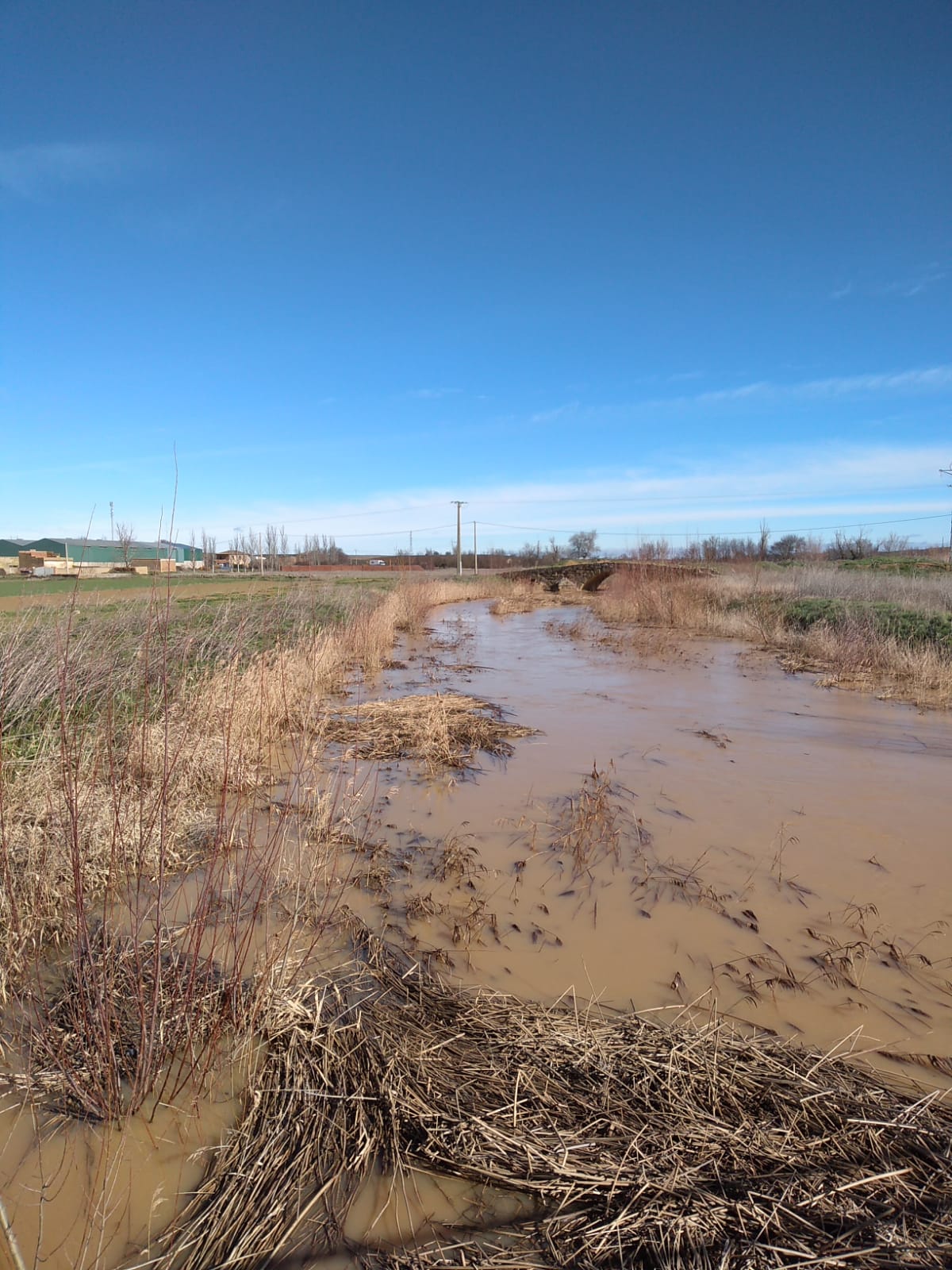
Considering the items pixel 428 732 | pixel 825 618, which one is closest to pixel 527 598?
pixel 825 618

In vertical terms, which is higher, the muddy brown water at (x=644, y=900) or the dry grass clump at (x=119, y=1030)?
the dry grass clump at (x=119, y=1030)

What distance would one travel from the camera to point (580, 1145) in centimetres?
227

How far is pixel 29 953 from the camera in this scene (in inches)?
135

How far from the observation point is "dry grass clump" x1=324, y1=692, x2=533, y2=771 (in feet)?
25.0

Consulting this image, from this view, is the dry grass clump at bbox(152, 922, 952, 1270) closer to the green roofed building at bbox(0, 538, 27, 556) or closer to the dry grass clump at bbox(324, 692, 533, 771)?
the dry grass clump at bbox(324, 692, 533, 771)

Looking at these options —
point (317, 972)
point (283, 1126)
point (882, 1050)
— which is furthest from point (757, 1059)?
point (317, 972)

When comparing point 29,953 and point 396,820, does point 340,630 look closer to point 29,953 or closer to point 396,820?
point 396,820

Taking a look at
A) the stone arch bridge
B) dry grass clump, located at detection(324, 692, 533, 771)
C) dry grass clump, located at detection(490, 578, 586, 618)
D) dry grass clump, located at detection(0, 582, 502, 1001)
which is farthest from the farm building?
the stone arch bridge

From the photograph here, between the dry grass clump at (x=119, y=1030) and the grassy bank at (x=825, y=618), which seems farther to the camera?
the grassy bank at (x=825, y=618)

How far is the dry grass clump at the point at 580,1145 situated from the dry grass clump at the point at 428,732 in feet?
14.6

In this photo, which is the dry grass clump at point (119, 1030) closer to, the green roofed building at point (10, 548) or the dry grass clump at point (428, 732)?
the dry grass clump at point (428, 732)

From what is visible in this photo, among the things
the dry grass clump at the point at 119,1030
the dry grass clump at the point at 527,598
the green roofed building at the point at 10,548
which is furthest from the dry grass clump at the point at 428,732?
the green roofed building at the point at 10,548

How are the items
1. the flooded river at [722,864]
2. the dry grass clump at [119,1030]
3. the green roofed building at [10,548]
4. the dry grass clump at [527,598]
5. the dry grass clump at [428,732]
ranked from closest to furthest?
the dry grass clump at [119,1030] < the flooded river at [722,864] < the dry grass clump at [428,732] < the dry grass clump at [527,598] < the green roofed building at [10,548]

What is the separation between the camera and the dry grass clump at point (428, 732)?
7629 mm
